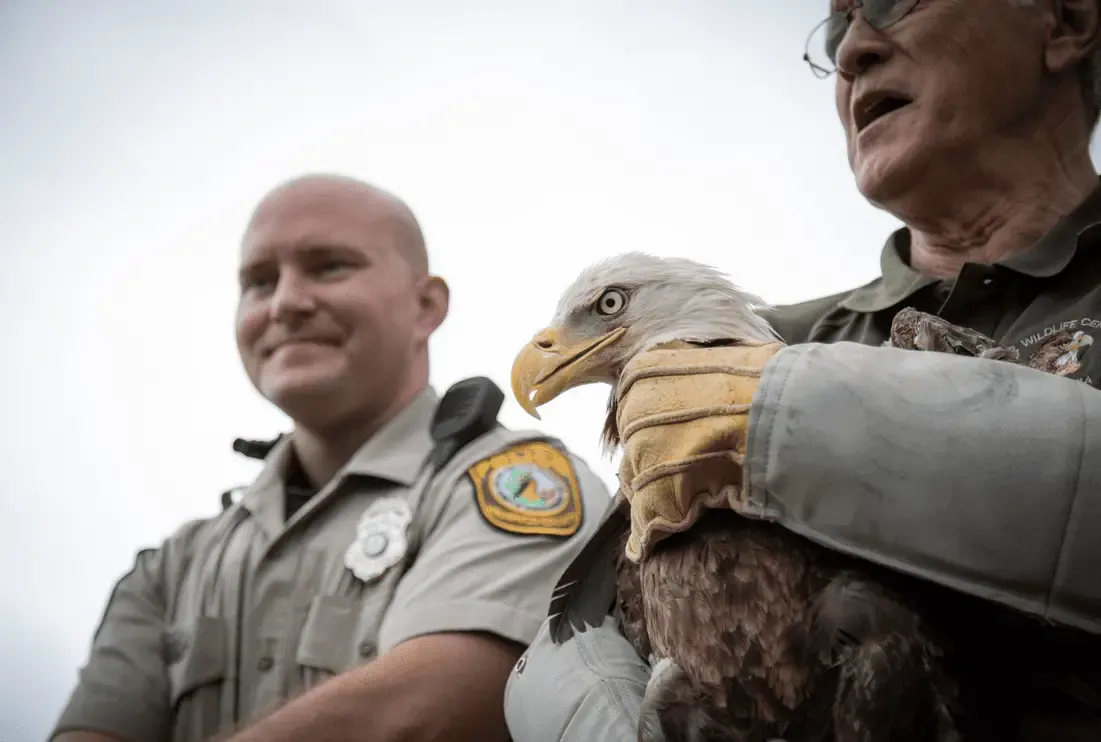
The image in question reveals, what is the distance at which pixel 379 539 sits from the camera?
1.75m

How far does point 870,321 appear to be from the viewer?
4.39ft

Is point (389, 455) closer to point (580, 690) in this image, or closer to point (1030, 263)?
point (580, 690)

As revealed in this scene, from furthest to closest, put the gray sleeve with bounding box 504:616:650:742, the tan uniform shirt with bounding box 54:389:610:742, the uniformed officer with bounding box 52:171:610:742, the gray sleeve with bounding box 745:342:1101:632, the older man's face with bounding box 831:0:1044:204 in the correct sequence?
1. the tan uniform shirt with bounding box 54:389:610:742
2. the uniformed officer with bounding box 52:171:610:742
3. the older man's face with bounding box 831:0:1044:204
4. the gray sleeve with bounding box 504:616:650:742
5. the gray sleeve with bounding box 745:342:1101:632

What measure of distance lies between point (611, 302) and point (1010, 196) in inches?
23.1

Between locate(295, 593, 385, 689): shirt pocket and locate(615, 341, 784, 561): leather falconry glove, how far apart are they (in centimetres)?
86

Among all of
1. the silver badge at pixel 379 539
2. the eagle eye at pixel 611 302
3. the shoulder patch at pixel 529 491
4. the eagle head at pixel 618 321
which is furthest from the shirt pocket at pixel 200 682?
the eagle eye at pixel 611 302

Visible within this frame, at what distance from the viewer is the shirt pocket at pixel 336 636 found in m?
1.63

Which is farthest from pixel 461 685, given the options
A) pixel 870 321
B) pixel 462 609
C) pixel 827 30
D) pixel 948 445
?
pixel 827 30

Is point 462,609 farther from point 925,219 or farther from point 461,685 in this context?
point 925,219

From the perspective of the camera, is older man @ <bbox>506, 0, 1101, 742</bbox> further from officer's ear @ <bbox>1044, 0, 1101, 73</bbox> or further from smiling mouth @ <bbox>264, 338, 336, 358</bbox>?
smiling mouth @ <bbox>264, 338, 336, 358</bbox>

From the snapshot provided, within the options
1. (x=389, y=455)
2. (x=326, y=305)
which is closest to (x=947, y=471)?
(x=389, y=455)

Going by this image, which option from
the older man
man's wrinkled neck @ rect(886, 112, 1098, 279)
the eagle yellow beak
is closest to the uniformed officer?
the older man

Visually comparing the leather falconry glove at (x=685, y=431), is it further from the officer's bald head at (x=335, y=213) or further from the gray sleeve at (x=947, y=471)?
the officer's bald head at (x=335, y=213)

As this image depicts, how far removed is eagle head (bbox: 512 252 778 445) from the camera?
1072 mm
